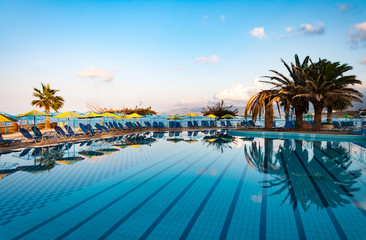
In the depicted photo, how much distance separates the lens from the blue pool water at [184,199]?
244cm

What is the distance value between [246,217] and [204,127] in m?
18.8

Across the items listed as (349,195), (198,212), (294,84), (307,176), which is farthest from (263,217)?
(294,84)

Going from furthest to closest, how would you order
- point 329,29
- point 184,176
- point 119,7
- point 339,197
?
point 119,7
point 329,29
point 184,176
point 339,197

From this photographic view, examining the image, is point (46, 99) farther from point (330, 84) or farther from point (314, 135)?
point (330, 84)

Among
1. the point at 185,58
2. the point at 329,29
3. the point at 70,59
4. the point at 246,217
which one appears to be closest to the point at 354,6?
the point at 329,29

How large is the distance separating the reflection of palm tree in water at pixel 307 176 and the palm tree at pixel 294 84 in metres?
7.62

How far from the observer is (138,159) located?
6730 mm

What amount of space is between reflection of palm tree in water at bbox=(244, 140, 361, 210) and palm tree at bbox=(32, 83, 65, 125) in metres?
26.9

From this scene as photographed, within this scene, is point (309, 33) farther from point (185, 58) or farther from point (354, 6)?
point (185, 58)

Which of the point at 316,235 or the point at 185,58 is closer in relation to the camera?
the point at 316,235

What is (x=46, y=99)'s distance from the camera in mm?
25516

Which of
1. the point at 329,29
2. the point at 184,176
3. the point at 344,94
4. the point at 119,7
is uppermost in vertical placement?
the point at 119,7

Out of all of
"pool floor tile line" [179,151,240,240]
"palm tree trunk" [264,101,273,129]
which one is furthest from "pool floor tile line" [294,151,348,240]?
"palm tree trunk" [264,101,273,129]

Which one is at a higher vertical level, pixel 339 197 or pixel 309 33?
pixel 309 33
